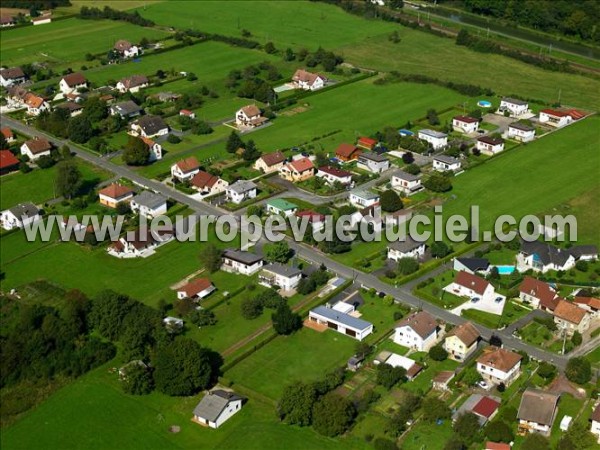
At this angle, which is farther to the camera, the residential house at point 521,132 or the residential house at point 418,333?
the residential house at point 521,132

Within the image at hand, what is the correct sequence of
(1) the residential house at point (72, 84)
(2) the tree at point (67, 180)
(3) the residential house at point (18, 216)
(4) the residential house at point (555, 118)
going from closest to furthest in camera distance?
(3) the residential house at point (18, 216) < (2) the tree at point (67, 180) < (4) the residential house at point (555, 118) < (1) the residential house at point (72, 84)

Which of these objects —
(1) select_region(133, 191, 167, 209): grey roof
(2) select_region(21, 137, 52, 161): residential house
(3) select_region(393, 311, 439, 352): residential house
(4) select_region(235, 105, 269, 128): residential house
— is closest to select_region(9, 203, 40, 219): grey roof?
(1) select_region(133, 191, 167, 209): grey roof

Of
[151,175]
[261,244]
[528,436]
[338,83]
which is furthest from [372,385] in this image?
[338,83]

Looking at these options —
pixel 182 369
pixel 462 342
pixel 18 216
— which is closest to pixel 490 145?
pixel 462 342

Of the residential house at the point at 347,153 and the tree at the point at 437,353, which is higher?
the residential house at the point at 347,153

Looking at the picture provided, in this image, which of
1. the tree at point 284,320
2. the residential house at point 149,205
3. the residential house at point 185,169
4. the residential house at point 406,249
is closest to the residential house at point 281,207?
the residential house at point 149,205

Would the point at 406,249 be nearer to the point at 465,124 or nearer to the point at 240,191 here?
the point at 240,191

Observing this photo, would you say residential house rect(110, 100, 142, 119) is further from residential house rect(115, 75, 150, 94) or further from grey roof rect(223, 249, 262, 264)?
grey roof rect(223, 249, 262, 264)

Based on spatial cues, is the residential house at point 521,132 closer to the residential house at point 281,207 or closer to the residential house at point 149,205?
the residential house at point 281,207
